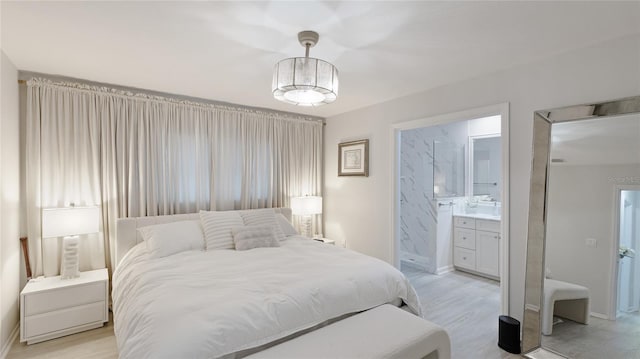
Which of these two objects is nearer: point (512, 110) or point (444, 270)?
point (512, 110)

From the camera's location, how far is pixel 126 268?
2.71 meters

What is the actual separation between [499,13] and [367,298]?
81.4 inches

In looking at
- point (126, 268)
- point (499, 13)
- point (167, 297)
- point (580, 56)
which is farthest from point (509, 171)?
point (126, 268)

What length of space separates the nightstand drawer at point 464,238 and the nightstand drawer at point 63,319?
4.69 m

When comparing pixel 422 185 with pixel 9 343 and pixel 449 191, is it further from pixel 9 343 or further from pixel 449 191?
pixel 9 343

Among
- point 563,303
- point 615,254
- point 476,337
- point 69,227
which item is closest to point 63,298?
point 69,227

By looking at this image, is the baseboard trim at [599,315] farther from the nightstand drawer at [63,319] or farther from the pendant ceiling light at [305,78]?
the nightstand drawer at [63,319]

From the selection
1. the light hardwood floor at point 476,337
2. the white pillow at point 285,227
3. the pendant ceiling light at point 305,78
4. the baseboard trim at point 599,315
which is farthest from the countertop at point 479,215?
the pendant ceiling light at point 305,78

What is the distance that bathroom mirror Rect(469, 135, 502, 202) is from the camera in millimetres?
4887

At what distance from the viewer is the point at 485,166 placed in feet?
16.5

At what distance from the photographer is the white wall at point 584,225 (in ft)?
7.32

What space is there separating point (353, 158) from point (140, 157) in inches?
107

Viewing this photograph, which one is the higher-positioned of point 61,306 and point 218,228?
point 218,228

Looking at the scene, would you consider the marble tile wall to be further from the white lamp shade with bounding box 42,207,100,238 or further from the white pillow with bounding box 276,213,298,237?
the white lamp shade with bounding box 42,207,100,238
